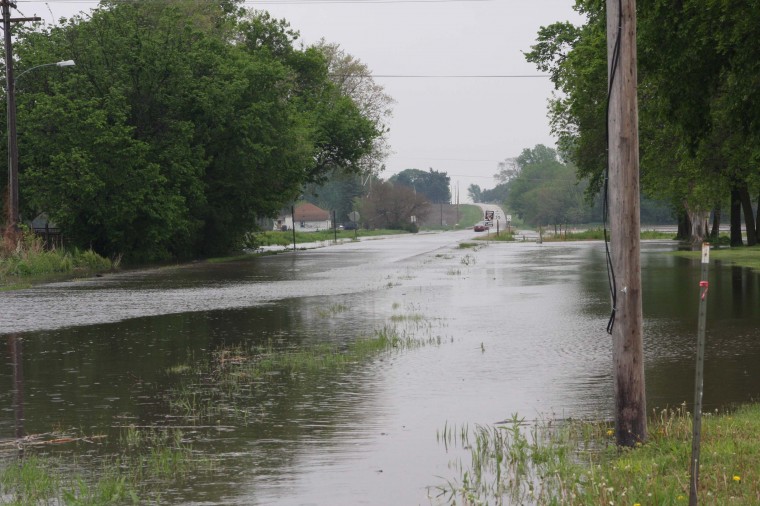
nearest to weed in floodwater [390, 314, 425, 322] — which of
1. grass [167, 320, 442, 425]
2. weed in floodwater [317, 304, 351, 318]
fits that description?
grass [167, 320, 442, 425]

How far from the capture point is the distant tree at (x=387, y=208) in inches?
5969

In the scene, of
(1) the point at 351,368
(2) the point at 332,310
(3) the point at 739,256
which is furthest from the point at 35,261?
(3) the point at 739,256

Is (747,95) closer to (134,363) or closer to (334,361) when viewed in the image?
(334,361)

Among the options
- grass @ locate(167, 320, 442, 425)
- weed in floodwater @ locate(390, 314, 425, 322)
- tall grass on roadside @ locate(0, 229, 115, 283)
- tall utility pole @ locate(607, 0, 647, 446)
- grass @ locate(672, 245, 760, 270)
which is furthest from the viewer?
grass @ locate(672, 245, 760, 270)

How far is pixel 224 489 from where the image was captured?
7910 millimetres

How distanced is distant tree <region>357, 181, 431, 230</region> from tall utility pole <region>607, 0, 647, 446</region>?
141m

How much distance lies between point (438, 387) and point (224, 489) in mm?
5313

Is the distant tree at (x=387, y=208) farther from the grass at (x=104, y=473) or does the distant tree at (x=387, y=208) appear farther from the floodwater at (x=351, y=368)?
the grass at (x=104, y=473)

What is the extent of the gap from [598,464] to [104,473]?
4.03 meters

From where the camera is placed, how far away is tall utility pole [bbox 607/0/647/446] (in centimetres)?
908

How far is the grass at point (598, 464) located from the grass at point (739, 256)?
2895cm

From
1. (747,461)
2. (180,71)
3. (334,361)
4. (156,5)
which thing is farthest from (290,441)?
(156,5)

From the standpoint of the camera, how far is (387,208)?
152375 millimetres

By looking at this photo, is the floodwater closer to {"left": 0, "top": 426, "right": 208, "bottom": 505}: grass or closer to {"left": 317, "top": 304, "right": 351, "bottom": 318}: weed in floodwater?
{"left": 317, "top": 304, "right": 351, "bottom": 318}: weed in floodwater
